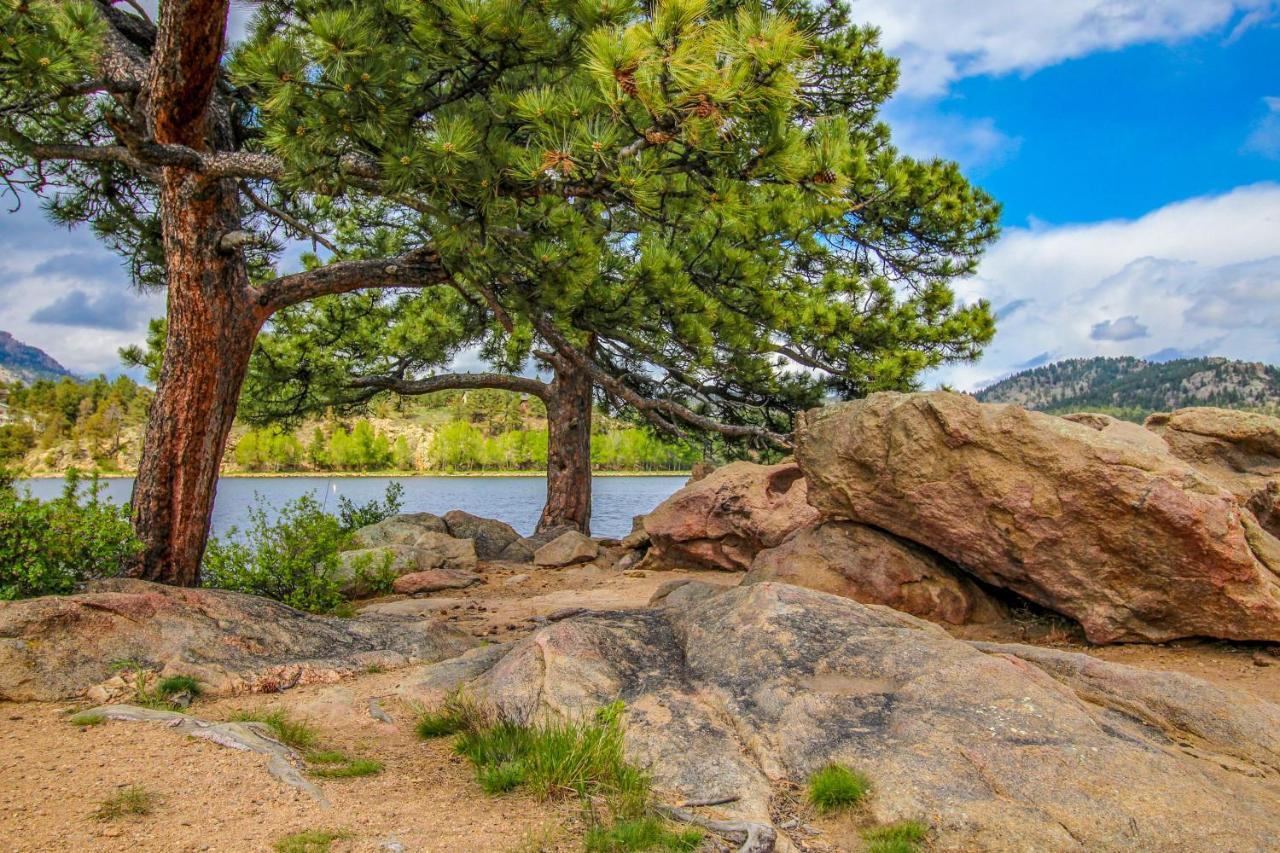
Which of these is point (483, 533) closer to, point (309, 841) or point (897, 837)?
point (309, 841)

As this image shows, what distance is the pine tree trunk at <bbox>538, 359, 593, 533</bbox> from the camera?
16047 millimetres

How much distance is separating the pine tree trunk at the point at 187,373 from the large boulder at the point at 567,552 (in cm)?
595

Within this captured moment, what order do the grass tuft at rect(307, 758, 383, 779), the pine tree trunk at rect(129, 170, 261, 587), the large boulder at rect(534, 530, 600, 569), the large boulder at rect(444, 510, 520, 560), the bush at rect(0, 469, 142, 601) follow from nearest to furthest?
the grass tuft at rect(307, 758, 383, 779) < the bush at rect(0, 469, 142, 601) < the pine tree trunk at rect(129, 170, 261, 587) < the large boulder at rect(534, 530, 600, 569) < the large boulder at rect(444, 510, 520, 560)

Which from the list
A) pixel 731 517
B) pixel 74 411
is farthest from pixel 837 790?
pixel 74 411

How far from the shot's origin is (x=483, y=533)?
584 inches

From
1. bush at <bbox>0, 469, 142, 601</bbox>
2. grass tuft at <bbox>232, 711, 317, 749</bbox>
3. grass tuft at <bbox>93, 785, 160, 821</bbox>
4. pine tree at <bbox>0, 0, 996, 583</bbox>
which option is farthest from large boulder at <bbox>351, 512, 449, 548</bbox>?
grass tuft at <bbox>93, 785, 160, 821</bbox>

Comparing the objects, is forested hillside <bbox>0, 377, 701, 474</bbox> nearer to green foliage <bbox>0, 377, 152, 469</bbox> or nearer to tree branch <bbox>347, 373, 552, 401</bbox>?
green foliage <bbox>0, 377, 152, 469</bbox>

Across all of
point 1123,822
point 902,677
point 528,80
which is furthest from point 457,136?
point 1123,822

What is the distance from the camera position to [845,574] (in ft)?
27.1

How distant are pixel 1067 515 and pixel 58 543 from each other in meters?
9.02

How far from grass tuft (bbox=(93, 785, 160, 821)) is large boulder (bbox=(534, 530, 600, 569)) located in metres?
9.50

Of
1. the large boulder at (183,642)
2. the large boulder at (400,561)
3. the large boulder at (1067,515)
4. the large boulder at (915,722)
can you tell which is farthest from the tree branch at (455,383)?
the large boulder at (915,722)

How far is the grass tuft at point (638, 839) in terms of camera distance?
11.3ft

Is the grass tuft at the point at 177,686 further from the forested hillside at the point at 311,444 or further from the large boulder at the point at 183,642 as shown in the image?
the forested hillside at the point at 311,444
